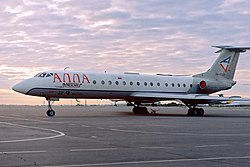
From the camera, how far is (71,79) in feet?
113

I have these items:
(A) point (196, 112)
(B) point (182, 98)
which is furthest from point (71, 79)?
(A) point (196, 112)

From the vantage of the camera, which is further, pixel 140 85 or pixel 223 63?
pixel 223 63

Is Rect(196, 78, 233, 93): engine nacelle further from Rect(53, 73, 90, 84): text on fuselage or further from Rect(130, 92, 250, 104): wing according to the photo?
Rect(53, 73, 90, 84): text on fuselage

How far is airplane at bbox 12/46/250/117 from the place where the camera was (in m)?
33.8

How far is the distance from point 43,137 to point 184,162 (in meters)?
6.65

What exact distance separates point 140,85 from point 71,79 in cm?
674

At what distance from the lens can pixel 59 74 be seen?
34.4 metres

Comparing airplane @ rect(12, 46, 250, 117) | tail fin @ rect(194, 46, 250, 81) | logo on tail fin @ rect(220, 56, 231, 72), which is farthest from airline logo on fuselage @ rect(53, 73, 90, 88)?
logo on tail fin @ rect(220, 56, 231, 72)

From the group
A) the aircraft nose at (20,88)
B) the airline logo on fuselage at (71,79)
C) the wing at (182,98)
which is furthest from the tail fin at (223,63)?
the aircraft nose at (20,88)

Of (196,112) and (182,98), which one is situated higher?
(182,98)

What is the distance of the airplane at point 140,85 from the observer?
3375cm

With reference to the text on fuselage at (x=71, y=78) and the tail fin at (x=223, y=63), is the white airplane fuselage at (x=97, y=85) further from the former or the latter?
the tail fin at (x=223, y=63)

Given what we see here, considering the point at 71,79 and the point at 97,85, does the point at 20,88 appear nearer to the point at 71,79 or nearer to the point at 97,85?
the point at 71,79

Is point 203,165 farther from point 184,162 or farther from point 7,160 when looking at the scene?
point 7,160
